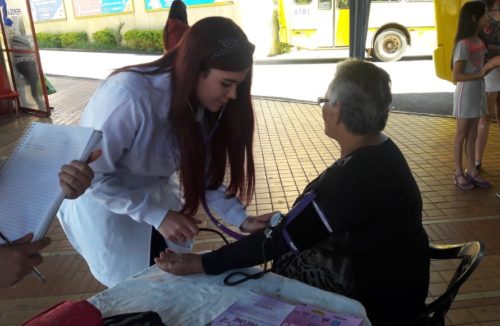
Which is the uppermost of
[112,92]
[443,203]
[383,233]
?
[112,92]

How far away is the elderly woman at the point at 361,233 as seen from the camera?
1.43 metres

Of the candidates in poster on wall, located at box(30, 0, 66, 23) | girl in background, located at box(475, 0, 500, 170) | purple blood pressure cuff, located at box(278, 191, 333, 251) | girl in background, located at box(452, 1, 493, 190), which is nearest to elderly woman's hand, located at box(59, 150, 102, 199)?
purple blood pressure cuff, located at box(278, 191, 333, 251)

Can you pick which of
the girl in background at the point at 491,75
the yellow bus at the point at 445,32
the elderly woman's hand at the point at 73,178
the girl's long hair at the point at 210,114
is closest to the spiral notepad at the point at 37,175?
the elderly woman's hand at the point at 73,178

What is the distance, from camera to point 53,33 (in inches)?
833

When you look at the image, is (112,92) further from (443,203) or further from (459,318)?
(443,203)

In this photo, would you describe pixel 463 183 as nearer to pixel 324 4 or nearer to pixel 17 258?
pixel 17 258

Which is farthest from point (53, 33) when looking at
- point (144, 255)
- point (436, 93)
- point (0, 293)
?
point (144, 255)

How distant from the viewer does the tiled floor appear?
2648 millimetres

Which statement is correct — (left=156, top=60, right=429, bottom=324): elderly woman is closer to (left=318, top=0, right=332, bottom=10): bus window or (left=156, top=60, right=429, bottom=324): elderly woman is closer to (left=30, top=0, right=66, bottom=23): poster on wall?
(left=318, top=0, right=332, bottom=10): bus window

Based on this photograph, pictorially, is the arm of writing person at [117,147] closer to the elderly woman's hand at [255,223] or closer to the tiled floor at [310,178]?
the elderly woman's hand at [255,223]

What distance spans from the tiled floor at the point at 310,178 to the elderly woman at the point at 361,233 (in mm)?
1132

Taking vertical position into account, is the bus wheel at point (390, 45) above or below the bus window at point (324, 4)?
below

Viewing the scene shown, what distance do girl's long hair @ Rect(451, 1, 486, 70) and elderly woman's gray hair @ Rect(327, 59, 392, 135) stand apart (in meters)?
2.64

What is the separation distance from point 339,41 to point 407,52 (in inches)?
78.4
